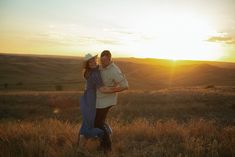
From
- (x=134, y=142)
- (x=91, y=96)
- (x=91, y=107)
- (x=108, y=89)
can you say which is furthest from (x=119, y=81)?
(x=134, y=142)

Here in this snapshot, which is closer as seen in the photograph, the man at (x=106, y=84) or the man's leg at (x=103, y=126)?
the man at (x=106, y=84)

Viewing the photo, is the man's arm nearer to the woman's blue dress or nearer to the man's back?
the man's back

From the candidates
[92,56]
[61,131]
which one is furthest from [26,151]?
[92,56]

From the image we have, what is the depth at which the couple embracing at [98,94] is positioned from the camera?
16.4ft

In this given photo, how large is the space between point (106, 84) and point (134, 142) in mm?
1552

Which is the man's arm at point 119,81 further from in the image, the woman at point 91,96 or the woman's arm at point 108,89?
the woman at point 91,96

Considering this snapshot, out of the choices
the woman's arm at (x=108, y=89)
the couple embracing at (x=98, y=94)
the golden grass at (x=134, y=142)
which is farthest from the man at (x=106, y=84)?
the golden grass at (x=134, y=142)

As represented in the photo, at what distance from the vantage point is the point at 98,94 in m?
5.08

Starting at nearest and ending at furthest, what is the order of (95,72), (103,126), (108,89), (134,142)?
(108,89), (95,72), (103,126), (134,142)

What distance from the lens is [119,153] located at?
508 cm

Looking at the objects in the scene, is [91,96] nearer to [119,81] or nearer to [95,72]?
[95,72]

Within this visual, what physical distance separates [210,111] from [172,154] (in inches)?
517

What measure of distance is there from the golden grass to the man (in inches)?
17.0

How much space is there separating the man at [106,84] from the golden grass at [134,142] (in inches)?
17.0
